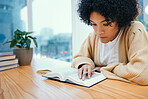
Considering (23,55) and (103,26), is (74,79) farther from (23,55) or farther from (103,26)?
(23,55)

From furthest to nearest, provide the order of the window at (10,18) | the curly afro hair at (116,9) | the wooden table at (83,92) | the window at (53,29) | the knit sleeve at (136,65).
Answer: the window at (53,29), the window at (10,18), the curly afro hair at (116,9), the knit sleeve at (136,65), the wooden table at (83,92)

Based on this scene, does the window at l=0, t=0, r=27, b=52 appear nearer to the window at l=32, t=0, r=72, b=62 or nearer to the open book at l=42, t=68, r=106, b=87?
the window at l=32, t=0, r=72, b=62

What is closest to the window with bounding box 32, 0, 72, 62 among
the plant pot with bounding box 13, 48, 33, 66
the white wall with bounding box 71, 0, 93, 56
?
the white wall with bounding box 71, 0, 93, 56

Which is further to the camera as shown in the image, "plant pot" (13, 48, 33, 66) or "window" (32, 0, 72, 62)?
"window" (32, 0, 72, 62)

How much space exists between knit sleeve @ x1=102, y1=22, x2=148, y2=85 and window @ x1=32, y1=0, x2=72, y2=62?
1.89m

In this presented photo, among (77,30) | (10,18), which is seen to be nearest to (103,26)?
(77,30)

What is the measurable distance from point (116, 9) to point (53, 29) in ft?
7.16

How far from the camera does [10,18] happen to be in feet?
6.24

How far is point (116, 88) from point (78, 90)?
184 millimetres

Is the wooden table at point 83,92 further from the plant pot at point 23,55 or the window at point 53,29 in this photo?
the window at point 53,29

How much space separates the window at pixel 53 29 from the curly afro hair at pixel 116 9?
1.82 meters

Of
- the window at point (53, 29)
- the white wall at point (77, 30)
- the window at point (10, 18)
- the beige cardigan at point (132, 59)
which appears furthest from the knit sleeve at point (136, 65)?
the window at point (53, 29)

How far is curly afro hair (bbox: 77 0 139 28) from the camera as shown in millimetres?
714

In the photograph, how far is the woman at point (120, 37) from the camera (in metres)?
0.61
